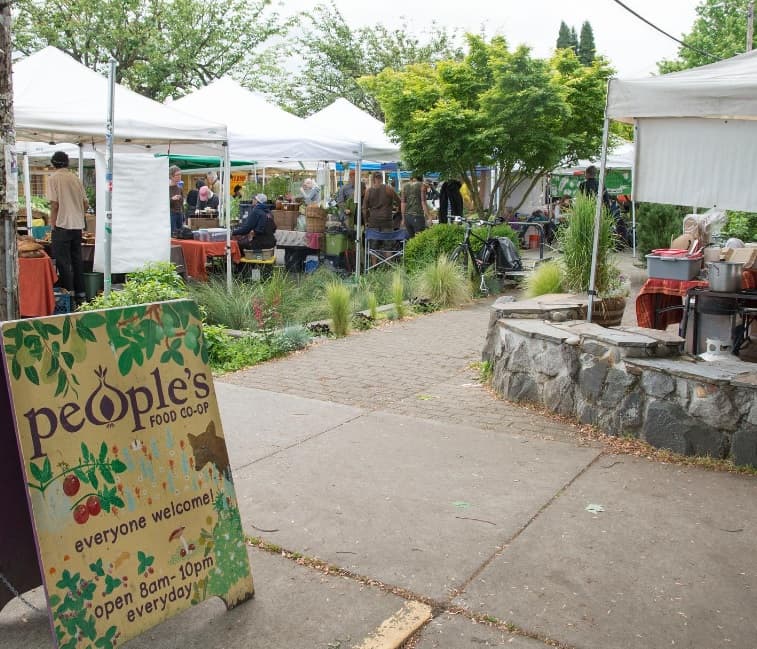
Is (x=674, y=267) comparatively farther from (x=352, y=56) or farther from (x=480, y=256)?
(x=352, y=56)

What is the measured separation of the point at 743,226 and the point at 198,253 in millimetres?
9369

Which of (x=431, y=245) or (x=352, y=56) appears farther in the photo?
(x=352, y=56)

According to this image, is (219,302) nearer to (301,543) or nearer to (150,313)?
(301,543)

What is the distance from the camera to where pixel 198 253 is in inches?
508

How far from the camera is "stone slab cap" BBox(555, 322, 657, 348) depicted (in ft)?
18.8

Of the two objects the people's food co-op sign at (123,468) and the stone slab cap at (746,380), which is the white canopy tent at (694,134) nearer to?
the stone slab cap at (746,380)

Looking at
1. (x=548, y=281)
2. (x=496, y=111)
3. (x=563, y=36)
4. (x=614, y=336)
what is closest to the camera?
(x=614, y=336)

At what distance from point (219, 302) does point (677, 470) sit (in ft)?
20.6

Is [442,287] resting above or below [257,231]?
below

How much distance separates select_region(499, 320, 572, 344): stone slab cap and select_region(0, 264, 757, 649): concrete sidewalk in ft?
1.93

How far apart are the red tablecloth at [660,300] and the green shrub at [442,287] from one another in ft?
13.4

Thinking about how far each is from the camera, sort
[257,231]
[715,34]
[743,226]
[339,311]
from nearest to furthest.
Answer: [339,311] < [257,231] < [743,226] < [715,34]

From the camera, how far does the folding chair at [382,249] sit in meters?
15.3

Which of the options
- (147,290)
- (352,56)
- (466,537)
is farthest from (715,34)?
(466,537)
